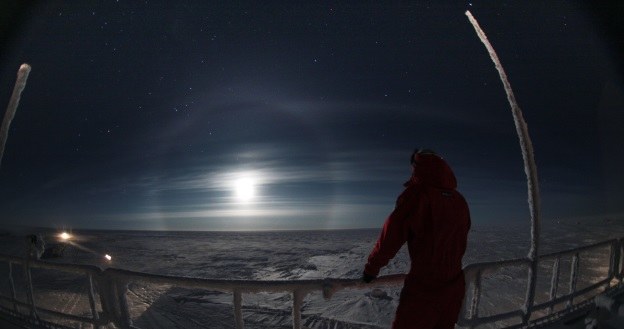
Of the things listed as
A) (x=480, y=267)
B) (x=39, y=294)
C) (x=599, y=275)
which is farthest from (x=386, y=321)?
(x=599, y=275)

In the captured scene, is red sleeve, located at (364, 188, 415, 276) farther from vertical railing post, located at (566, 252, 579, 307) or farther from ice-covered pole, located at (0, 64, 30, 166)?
ice-covered pole, located at (0, 64, 30, 166)

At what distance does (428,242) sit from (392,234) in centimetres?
30

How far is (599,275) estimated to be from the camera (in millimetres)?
28594

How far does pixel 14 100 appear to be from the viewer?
4391 mm

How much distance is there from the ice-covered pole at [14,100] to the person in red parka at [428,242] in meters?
5.98

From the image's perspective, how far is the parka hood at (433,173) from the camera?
6.71 feet

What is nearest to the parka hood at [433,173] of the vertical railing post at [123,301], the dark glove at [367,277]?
the dark glove at [367,277]

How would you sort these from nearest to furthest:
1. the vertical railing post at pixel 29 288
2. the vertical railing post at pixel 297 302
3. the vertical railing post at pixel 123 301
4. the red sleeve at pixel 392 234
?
the red sleeve at pixel 392 234
the vertical railing post at pixel 297 302
the vertical railing post at pixel 123 301
the vertical railing post at pixel 29 288

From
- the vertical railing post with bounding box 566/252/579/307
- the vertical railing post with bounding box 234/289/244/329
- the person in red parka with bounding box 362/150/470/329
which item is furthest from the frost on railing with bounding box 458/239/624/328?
the vertical railing post with bounding box 234/289/244/329

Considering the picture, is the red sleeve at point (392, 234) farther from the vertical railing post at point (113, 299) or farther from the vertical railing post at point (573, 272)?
the vertical railing post at point (573, 272)

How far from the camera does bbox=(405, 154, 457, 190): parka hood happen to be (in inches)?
80.5

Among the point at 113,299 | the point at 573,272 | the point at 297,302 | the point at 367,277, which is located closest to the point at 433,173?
the point at 367,277

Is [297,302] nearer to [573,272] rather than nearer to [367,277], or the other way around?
[367,277]

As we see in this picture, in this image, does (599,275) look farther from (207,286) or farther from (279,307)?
(207,286)
